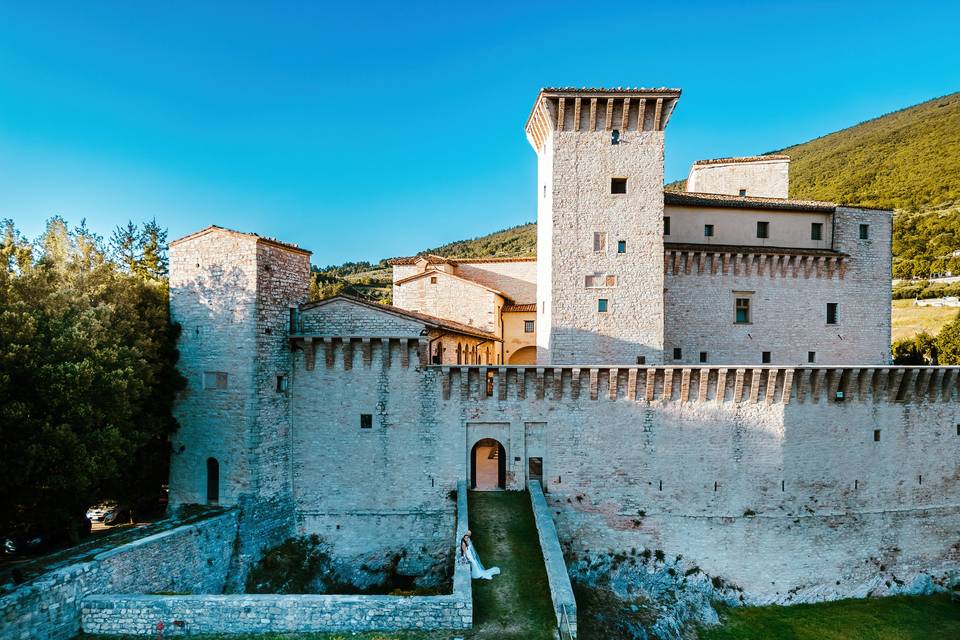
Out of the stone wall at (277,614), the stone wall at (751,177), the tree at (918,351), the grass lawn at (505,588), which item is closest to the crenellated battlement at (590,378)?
the grass lawn at (505,588)

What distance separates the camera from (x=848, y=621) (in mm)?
18906

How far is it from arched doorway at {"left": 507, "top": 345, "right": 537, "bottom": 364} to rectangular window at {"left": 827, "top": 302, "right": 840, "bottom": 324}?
14.9 m

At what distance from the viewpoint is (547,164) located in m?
22.7

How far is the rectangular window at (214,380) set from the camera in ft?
60.1

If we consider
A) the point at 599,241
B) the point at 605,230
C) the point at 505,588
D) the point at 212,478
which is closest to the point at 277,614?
the point at 505,588

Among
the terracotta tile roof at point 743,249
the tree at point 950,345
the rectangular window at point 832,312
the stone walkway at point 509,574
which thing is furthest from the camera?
the tree at point 950,345

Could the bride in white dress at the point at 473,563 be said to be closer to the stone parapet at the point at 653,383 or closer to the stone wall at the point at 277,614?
the stone wall at the point at 277,614

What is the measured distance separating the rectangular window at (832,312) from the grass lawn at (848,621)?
37.7 ft

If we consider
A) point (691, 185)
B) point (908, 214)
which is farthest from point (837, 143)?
point (691, 185)

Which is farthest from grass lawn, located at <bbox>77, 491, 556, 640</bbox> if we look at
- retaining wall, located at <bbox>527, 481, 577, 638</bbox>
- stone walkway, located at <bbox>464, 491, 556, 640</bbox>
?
retaining wall, located at <bbox>527, 481, 577, 638</bbox>

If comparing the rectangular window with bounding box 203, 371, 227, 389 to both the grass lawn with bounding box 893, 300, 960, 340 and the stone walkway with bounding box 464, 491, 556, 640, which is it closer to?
the stone walkway with bounding box 464, 491, 556, 640

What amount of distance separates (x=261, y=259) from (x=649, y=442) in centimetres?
1472

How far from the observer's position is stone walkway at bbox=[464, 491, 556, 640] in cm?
1269

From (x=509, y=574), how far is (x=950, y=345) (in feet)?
142
